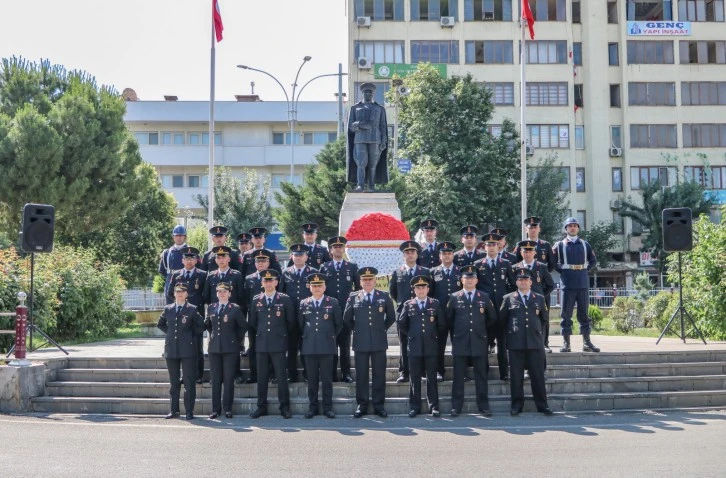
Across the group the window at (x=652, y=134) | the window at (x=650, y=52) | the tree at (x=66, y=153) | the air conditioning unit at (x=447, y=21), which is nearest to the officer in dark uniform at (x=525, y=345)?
the tree at (x=66, y=153)

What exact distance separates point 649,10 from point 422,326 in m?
43.6

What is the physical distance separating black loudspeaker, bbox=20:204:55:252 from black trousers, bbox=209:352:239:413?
387cm

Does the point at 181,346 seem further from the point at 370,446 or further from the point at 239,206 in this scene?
the point at 239,206

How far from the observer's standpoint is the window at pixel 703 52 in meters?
49.0

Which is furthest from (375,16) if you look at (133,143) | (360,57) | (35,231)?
(35,231)

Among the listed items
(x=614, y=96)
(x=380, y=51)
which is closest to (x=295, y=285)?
(x=380, y=51)

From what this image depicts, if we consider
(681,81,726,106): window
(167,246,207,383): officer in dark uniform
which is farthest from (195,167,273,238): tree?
(167,246,207,383): officer in dark uniform

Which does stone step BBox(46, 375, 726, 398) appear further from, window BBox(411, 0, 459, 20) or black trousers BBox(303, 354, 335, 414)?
window BBox(411, 0, 459, 20)

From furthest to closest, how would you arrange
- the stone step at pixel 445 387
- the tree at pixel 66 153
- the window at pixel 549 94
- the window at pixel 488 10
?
the window at pixel 488 10 < the window at pixel 549 94 < the tree at pixel 66 153 < the stone step at pixel 445 387

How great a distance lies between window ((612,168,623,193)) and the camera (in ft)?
162

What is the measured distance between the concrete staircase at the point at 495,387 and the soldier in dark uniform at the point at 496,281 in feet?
1.12

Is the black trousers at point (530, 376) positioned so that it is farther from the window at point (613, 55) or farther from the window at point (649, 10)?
the window at point (649, 10)

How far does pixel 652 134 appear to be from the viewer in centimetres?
4888

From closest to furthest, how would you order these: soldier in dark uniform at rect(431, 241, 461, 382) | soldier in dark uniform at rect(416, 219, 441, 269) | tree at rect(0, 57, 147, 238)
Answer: soldier in dark uniform at rect(431, 241, 461, 382) → soldier in dark uniform at rect(416, 219, 441, 269) → tree at rect(0, 57, 147, 238)
